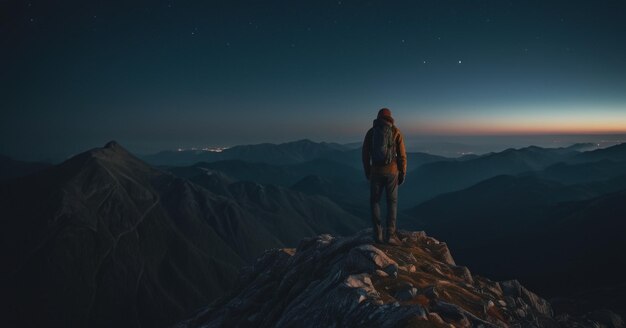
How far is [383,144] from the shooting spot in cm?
2186

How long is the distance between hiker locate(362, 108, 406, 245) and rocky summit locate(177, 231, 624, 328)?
379cm

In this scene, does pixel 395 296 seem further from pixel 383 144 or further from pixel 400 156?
pixel 383 144

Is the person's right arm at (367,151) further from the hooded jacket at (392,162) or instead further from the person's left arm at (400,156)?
the person's left arm at (400,156)

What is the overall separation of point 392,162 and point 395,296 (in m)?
8.04

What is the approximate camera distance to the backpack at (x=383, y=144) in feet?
71.6

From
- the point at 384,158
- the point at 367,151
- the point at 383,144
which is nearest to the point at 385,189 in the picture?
the point at 384,158

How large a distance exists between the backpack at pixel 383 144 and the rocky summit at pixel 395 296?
6.02m

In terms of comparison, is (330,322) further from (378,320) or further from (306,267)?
(306,267)

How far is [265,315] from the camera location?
30250 millimetres

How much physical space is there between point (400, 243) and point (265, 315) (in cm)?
1295

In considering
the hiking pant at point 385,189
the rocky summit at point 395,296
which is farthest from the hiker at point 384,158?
the rocky summit at point 395,296

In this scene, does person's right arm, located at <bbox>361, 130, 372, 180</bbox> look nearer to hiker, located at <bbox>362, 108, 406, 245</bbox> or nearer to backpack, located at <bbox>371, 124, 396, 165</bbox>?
hiker, located at <bbox>362, 108, 406, 245</bbox>

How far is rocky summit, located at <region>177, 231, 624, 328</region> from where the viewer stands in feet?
58.5

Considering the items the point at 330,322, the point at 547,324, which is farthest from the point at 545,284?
the point at 330,322
